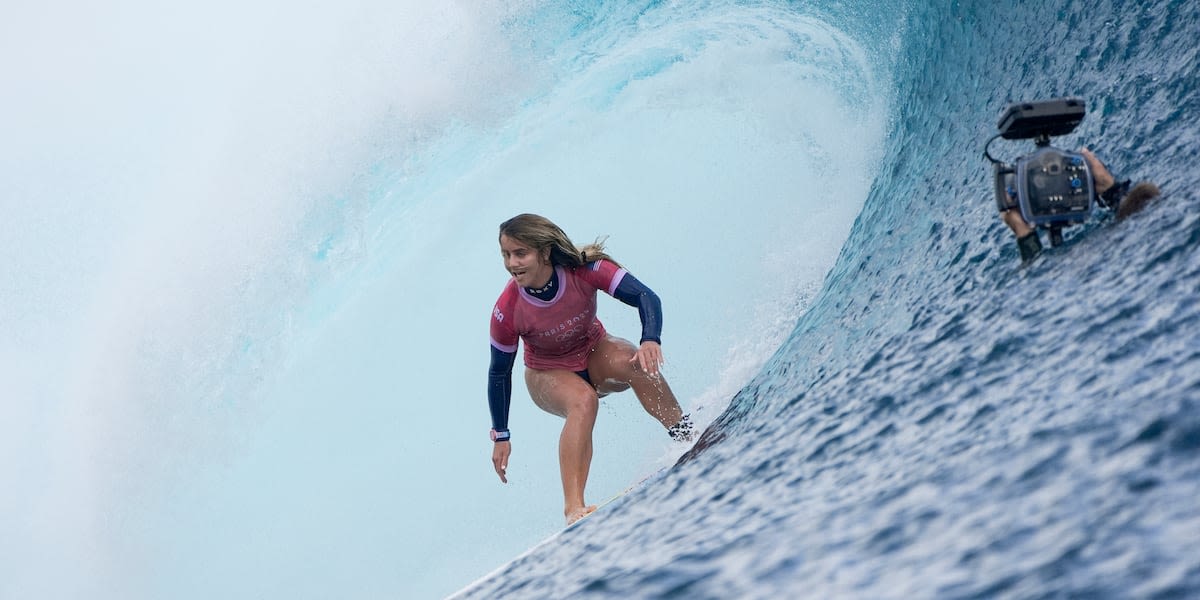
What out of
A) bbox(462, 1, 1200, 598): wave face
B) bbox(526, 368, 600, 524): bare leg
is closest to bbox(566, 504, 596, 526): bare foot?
bbox(526, 368, 600, 524): bare leg

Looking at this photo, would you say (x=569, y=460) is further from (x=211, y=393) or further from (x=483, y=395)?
(x=483, y=395)

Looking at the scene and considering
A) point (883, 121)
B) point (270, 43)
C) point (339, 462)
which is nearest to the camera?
point (883, 121)

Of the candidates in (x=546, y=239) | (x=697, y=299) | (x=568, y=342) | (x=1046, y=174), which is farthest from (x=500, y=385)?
(x=697, y=299)

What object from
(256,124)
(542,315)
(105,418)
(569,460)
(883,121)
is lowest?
(569,460)

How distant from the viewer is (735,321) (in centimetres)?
830

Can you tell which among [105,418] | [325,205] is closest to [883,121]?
[325,205]

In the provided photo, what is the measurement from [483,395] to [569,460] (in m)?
7.75

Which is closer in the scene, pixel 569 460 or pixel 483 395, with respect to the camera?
pixel 569 460

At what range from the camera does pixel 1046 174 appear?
2.75 m

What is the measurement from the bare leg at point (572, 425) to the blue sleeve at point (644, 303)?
356 mm

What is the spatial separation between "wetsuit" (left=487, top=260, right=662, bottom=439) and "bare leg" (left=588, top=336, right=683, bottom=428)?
2.7 inches

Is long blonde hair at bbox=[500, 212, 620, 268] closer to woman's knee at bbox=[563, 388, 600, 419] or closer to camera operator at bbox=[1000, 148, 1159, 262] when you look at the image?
woman's knee at bbox=[563, 388, 600, 419]

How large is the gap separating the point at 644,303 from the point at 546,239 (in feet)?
1.42

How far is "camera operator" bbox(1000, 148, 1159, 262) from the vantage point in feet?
9.17
